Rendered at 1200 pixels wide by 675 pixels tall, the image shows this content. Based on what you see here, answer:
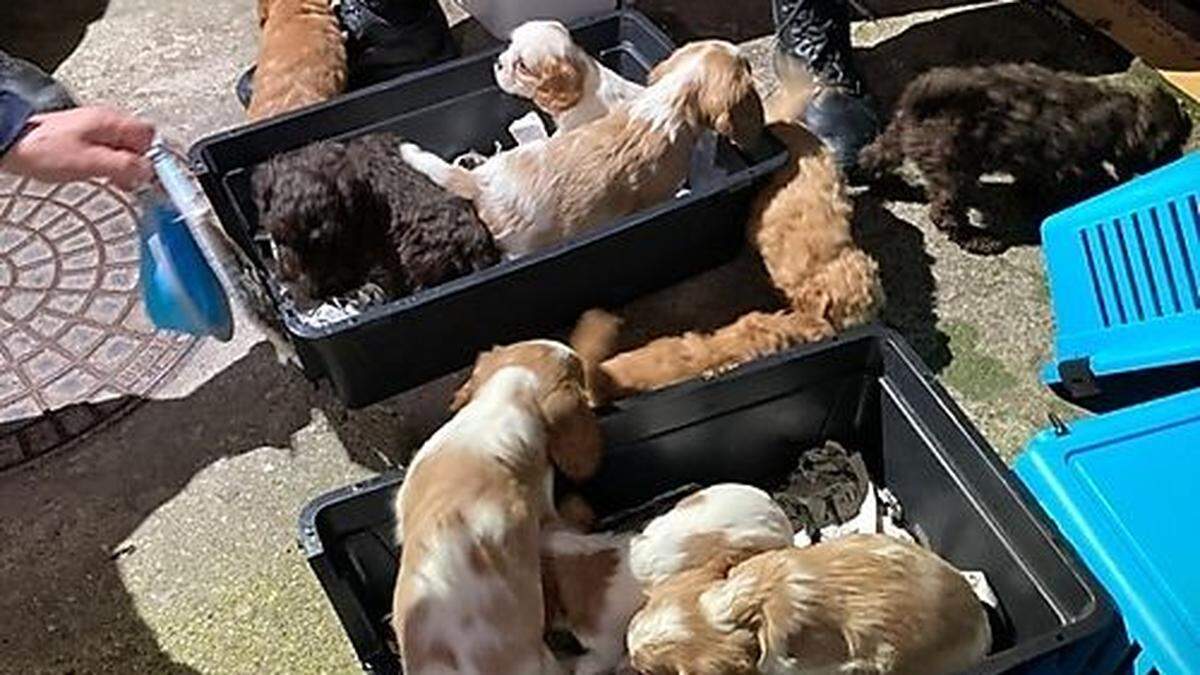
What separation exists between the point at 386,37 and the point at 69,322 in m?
0.67

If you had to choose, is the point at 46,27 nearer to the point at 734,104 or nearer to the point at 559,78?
the point at 559,78

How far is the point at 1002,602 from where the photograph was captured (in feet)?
5.68

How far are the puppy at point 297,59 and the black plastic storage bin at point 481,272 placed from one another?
0.13 m

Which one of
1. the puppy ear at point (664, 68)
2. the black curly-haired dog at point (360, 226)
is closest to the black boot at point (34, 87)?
the black curly-haired dog at point (360, 226)

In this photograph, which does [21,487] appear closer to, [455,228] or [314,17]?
[455,228]

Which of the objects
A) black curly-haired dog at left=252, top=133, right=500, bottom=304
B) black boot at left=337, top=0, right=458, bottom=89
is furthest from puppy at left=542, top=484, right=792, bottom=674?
black boot at left=337, top=0, right=458, bottom=89

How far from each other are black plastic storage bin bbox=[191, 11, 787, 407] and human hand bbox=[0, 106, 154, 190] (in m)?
0.28

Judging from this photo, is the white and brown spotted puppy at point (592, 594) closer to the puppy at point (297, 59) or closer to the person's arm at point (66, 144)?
the person's arm at point (66, 144)

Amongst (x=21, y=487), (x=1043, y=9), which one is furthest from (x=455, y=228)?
(x=1043, y=9)

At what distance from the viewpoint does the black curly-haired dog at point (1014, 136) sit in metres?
2.22

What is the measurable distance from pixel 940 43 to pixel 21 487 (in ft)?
5.39

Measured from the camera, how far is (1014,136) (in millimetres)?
2217

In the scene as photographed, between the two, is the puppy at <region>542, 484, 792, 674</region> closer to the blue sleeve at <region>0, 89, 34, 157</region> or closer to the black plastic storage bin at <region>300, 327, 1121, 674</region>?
the black plastic storage bin at <region>300, 327, 1121, 674</region>

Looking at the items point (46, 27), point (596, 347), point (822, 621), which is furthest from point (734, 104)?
point (46, 27)
